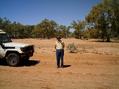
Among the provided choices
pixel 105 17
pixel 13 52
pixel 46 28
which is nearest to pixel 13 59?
pixel 13 52

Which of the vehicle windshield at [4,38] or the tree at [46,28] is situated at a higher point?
the tree at [46,28]

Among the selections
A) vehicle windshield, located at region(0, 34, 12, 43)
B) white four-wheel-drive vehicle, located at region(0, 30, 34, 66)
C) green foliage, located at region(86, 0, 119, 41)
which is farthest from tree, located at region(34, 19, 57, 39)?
white four-wheel-drive vehicle, located at region(0, 30, 34, 66)

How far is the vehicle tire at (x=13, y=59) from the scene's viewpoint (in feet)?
44.7

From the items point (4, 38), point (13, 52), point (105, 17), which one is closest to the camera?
point (13, 52)

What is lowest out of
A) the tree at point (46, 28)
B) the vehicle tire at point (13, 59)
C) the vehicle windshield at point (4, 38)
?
the vehicle tire at point (13, 59)

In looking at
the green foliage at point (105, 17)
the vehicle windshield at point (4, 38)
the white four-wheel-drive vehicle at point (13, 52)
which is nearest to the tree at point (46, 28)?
the green foliage at point (105, 17)

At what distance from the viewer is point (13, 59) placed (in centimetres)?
1370

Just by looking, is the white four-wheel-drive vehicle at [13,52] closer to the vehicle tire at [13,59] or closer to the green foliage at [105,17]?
the vehicle tire at [13,59]

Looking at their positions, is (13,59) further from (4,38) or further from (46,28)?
(46,28)

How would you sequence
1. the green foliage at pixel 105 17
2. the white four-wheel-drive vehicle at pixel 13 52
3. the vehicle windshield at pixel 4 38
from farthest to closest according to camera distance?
the green foliage at pixel 105 17 → the vehicle windshield at pixel 4 38 → the white four-wheel-drive vehicle at pixel 13 52

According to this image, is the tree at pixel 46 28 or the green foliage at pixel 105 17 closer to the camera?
the green foliage at pixel 105 17

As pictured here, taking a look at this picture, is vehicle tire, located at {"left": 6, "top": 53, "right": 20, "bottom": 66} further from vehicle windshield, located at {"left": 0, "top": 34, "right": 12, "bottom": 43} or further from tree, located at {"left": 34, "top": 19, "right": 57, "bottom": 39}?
tree, located at {"left": 34, "top": 19, "right": 57, "bottom": 39}

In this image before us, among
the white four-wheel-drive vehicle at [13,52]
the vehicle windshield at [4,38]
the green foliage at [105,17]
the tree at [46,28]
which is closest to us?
the white four-wheel-drive vehicle at [13,52]

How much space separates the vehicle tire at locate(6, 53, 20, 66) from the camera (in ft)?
44.7
